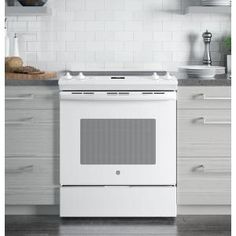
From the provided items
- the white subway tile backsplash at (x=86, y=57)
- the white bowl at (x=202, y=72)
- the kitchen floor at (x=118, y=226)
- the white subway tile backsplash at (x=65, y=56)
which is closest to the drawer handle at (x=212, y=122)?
the white bowl at (x=202, y=72)

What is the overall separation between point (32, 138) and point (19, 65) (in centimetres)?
59

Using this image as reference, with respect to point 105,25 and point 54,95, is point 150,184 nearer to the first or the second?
point 54,95

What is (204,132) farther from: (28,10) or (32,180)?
(28,10)

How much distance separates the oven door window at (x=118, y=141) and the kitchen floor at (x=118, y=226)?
0.39 meters

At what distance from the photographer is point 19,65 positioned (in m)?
4.10

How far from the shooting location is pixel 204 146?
384cm

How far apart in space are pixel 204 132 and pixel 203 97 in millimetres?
234

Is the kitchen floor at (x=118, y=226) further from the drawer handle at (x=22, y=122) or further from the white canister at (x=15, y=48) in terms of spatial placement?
the white canister at (x=15, y=48)

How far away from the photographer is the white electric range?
371 centimetres

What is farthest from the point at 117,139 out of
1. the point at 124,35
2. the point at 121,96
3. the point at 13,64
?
the point at 124,35

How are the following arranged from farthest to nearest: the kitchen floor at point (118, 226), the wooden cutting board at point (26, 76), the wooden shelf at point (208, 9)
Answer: the wooden shelf at point (208, 9) < the wooden cutting board at point (26, 76) < the kitchen floor at point (118, 226)

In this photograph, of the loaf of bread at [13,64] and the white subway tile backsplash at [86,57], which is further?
the white subway tile backsplash at [86,57]

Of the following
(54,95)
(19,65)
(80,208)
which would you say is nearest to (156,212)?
(80,208)

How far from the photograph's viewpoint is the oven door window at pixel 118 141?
3.77 m
